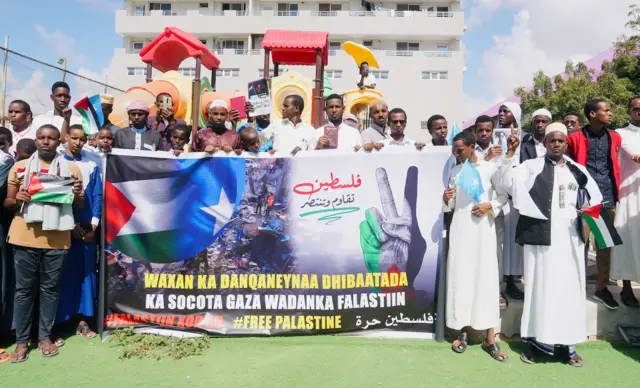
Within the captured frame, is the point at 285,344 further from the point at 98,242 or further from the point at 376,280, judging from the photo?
the point at 98,242

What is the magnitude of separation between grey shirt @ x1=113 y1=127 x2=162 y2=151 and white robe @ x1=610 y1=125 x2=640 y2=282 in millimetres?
4802

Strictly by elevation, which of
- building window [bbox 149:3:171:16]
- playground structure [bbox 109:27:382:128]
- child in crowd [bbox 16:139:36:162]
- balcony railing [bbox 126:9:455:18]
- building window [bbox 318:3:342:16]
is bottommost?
child in crowd [bbox 16:139:36:162]

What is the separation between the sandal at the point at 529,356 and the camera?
3.70 meters

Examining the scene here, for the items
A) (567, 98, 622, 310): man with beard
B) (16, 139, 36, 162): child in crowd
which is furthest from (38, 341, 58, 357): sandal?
(567, 98, 622, 310): man with beard

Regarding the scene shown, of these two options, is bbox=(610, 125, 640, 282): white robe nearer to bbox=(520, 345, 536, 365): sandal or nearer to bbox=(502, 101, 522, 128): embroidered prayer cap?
bbox=(502, 101, 522, 128): embroidered prayer cap

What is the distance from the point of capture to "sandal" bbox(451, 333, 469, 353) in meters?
3.83

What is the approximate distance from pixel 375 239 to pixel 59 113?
3.86 meters

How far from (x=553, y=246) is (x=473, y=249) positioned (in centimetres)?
64

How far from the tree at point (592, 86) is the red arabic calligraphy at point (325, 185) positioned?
1271cm

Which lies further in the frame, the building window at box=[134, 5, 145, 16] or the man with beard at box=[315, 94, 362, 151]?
the building window at box=[134, 5, 145, 16]

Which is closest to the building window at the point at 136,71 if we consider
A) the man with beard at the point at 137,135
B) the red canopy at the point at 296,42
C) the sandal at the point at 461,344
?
the red canopy at the point at 296,42

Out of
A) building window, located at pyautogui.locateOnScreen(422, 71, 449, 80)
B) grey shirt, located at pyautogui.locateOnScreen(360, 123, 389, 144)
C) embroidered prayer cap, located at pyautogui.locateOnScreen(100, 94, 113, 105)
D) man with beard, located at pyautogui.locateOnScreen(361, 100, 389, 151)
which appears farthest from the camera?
building window, located at pyautogui.locateOnScreen(422, 71, 449, 80)

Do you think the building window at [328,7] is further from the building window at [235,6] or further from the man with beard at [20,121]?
the man with beard at [20,121]

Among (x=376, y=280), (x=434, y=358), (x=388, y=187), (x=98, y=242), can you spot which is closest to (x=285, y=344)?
(x=376, y=280)
